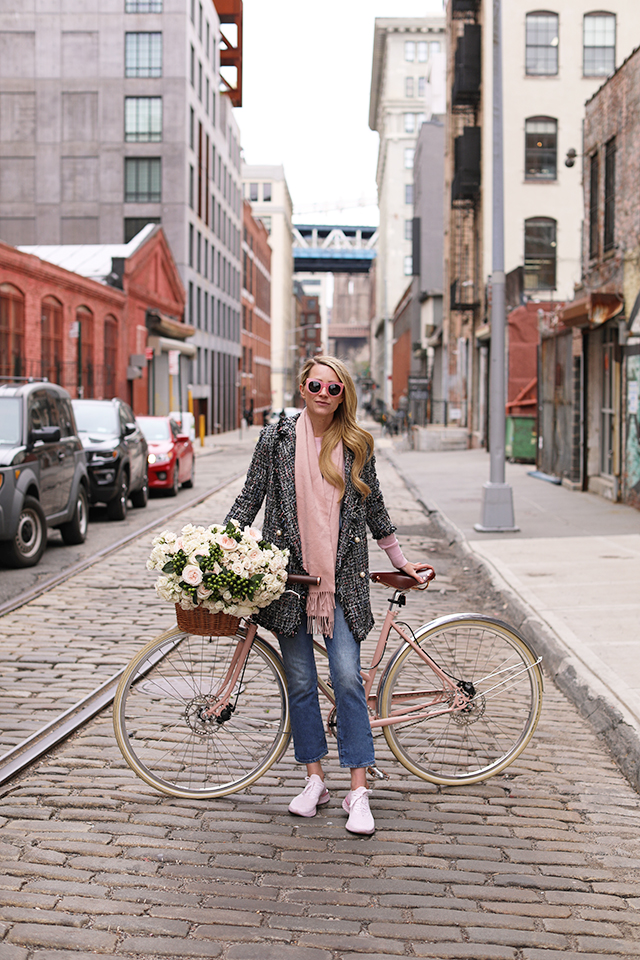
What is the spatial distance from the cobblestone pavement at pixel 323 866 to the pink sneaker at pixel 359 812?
1.9 inches

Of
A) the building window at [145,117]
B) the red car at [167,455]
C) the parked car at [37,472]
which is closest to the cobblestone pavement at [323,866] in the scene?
the parked car at [37,472]

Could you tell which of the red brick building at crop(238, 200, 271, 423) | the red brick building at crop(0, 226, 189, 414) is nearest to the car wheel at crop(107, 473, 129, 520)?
the red brick building at crop(0, 226, 189, 414)

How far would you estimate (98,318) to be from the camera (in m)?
34.1

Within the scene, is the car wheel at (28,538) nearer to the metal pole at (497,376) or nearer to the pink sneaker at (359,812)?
the metal pole at (497,376)

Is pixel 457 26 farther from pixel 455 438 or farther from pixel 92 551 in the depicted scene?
pixel 92 551

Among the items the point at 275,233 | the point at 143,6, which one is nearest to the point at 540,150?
the point at 143,6

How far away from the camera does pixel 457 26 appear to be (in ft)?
135

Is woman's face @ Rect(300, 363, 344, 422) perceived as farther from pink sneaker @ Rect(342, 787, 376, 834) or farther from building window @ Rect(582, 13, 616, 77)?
building window @ Rect(582, 13, 616, 77)

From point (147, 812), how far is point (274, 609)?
103 cm

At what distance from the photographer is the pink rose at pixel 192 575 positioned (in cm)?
399

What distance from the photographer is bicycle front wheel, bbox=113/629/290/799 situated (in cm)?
442

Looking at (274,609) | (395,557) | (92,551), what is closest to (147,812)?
(274,609)

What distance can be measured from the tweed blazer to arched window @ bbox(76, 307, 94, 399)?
28748mm

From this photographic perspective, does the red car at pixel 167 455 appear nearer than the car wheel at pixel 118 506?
No
